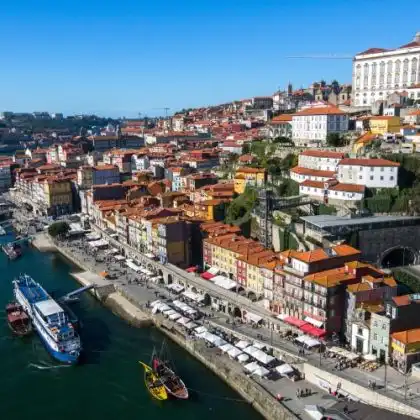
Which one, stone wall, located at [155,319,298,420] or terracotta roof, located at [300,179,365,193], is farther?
terracotta roof, located at [300,179,365,193]

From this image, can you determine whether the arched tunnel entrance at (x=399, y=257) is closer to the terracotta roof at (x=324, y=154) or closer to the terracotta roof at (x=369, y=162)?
the terracotta roof at (x=369, y=162)

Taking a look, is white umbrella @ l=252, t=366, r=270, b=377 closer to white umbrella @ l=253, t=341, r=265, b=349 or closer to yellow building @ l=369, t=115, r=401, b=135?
white umbrella @ l=253, t=341, r=265, b=349

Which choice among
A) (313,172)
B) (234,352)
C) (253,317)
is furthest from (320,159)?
(234,352)

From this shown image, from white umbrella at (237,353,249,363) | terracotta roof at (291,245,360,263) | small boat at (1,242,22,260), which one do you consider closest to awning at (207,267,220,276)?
terracotta roof at (291,245,360,263)

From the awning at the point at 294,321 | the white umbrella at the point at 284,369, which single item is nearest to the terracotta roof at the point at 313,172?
the awning at the point at 294,321

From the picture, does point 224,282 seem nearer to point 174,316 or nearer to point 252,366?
point 174,316

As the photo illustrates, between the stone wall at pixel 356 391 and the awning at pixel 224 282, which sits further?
the awning at pixel 224 282

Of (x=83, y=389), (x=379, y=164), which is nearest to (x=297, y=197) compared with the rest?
(x=379, y=164)
